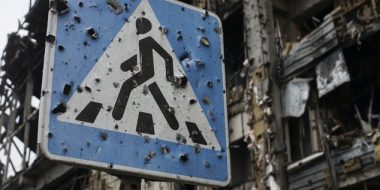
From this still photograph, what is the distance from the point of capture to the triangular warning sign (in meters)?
2.59

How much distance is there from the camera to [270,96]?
12.5 metres

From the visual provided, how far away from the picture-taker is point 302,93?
11930 millimetres

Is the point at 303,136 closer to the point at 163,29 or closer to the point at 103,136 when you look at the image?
the point at 163,29

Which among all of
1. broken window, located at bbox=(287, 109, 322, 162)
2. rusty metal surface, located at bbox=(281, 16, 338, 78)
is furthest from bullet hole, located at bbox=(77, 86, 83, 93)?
rusty metal surface, located at bbox=(281, 16, 338, 78)

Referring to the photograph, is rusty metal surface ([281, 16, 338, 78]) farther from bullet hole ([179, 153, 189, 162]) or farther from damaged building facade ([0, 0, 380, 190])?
bullet hole ([179, 153, 189, 162])

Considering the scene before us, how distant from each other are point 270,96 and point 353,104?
186cm

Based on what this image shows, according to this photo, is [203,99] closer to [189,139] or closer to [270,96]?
[189,139]

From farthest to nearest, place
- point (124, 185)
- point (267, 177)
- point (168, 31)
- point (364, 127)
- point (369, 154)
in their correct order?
1. point (267, 177)
2. point (364, 127)
3. point (369, 154)
4. point (168, 31)
5. point (124, 185)

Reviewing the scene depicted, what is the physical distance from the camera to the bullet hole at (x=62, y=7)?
2.70 metres

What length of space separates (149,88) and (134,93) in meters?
0.09

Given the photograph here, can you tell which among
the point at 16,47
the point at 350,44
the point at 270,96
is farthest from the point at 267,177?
the point at 16,47

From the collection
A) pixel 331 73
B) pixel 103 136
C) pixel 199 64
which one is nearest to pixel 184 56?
pixel 199 64

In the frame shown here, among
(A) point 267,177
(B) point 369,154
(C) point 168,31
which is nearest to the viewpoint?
(C) point 168,31

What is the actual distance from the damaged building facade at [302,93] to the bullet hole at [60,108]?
27.3ft
